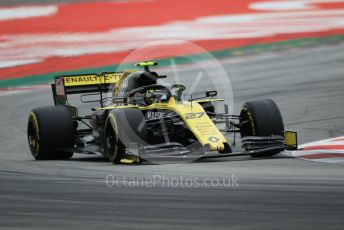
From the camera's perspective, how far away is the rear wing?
57.1ft

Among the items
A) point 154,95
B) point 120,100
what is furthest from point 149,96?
point 120,100

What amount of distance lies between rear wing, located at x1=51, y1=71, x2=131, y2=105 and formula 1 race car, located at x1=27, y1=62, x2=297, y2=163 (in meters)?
0.47

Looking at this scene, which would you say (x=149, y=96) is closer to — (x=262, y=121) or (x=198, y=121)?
(x=198, y=121)

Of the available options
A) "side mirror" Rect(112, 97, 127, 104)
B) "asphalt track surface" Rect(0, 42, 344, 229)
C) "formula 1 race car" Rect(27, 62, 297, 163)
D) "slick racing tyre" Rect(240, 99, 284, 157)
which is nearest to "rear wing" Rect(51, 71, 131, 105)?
"formula 1 race car" Rect(27, 62, 297, 163)

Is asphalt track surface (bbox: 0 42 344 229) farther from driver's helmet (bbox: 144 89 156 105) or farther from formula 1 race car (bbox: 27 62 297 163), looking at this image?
driver's helmet (bbox: 144 89 156 105)

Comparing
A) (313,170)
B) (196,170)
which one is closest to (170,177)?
(196,170)

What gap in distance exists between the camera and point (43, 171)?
46.1 ft

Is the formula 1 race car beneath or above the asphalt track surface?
above

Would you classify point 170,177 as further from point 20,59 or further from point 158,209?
point 20,59

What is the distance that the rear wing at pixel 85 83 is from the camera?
17406 mm

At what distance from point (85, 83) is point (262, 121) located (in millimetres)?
3893

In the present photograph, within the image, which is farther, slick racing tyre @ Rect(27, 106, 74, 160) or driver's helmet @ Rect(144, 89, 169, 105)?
slick racing tyre @ Rect(27, 106, 74, 160)

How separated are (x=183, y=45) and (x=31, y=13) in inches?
178

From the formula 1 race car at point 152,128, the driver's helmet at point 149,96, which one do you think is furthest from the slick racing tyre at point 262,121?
the driver's helmet at point 149,96
